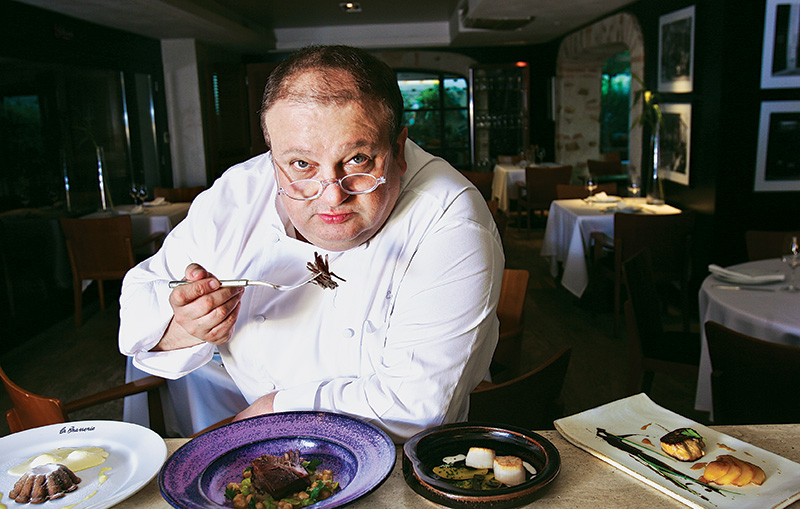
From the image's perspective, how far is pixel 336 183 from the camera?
1157 millimetres

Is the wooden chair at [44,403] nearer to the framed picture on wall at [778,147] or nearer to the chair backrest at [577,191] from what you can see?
the framed picture on wall at [778,147]

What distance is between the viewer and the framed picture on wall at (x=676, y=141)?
5535 millimetres

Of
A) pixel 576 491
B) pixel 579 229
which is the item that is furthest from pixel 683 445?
pixel 579 229

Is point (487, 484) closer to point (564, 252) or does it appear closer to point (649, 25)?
point (564, 252)

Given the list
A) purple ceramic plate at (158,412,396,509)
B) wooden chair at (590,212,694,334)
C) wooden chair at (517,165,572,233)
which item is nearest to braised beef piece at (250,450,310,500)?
purple ceramic plate at (158,412,396,509)

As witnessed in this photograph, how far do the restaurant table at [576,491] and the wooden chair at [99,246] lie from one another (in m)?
4.41

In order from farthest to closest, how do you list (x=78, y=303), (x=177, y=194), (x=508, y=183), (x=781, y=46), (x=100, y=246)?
(x=508, y=183) < (x=177, y=194) < (x=78, y=303) < (x=100, y=246) < (x=781, y=46)

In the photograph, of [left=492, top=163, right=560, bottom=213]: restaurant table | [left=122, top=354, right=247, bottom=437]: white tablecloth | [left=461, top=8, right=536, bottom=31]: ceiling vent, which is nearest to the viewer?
[left=122, top=354, right=247, bottom=437]: white tablecloth

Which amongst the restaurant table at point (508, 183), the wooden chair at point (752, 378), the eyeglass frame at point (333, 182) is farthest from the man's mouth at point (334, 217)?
the restaurant table at point (508, 183)

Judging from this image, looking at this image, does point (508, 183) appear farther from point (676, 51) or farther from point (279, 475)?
point (279, 475)

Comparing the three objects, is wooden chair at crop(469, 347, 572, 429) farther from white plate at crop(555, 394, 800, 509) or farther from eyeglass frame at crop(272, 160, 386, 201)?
eyeglass frame at crop(272, 160, 386, 201)

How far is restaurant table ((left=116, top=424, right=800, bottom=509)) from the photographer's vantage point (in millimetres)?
954

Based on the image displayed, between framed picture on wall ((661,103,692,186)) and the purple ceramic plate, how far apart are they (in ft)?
17.0

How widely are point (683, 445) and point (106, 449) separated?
3.11 ft
